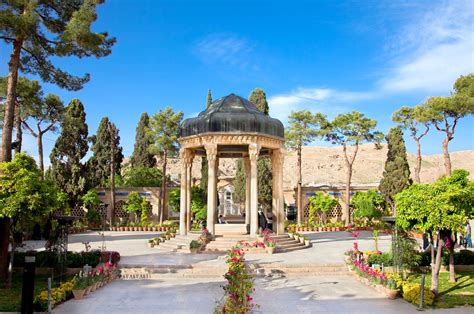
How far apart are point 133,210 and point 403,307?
27.6 meters

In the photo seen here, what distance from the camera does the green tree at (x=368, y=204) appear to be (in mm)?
31859

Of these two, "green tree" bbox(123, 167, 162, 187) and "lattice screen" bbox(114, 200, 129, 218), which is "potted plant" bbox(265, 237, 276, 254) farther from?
"green tree" bbox(123, 167, 162, 187)

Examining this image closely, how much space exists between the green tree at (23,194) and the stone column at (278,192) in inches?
465

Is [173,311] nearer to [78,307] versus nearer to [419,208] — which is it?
[78,307]

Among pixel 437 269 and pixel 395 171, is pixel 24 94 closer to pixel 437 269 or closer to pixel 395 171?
pixel 437 269

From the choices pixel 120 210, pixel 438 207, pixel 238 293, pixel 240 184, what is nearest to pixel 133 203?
pixel 120 210

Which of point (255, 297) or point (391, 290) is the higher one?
point (391, 290)

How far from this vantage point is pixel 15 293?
36.4ft

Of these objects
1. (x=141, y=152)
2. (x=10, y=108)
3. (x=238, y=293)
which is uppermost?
(x=141, y=152)

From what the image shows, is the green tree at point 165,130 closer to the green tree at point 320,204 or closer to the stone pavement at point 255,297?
the green tree at point 320,204

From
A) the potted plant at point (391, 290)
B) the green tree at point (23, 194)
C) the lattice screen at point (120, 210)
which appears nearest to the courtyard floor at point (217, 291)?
the potted plant at point (391, 290)

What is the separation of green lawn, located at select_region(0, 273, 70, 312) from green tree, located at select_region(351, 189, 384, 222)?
83.0 feet

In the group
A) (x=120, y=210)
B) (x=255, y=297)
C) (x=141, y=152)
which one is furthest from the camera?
(x=141, y=152)

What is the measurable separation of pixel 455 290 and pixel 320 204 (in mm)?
22823
